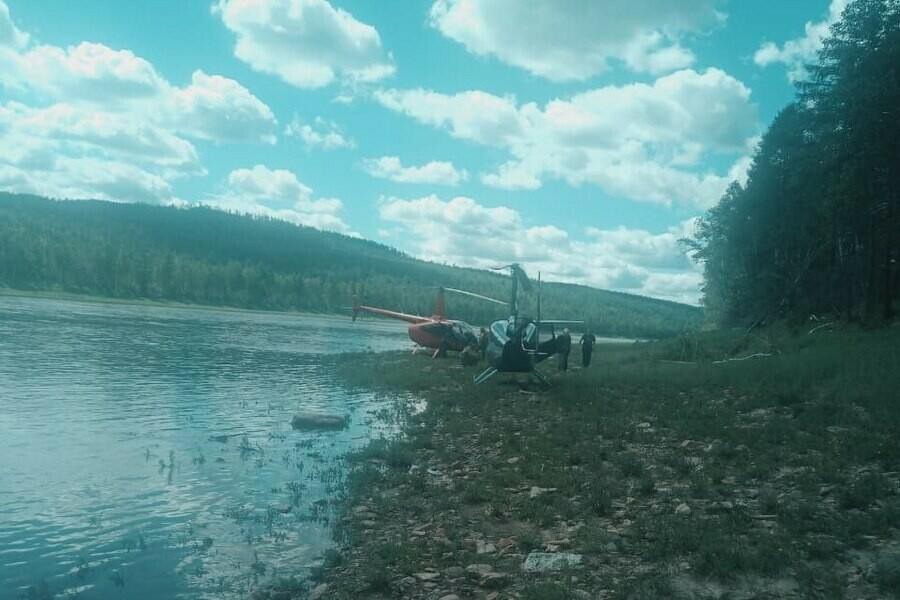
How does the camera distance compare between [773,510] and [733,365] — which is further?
[733,365]

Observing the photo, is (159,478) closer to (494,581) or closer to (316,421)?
(316,421)

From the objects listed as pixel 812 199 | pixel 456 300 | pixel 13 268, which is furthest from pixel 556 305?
pixel 812 199

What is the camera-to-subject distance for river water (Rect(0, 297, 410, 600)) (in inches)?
319

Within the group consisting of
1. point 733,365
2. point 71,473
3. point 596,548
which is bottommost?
point 71,473

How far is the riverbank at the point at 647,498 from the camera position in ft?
21.6

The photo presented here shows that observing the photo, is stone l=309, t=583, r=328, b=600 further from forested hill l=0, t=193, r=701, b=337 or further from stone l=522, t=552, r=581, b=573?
forested hill l=0, t=193, r=701, b=337

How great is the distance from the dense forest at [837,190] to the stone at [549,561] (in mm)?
24404

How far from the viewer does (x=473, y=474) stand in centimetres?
1203

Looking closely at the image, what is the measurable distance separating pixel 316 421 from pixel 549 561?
11.8 metres

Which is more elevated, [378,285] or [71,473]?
[378,285]

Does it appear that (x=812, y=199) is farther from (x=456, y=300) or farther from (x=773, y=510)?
(x=456, y=300)

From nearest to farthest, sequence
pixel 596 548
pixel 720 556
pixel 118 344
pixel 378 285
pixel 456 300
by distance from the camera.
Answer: pixel 720 556, pixel 596 548, pixel 118 344, pixel 456 300, pixel 378 285

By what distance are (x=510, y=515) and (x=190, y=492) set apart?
234 inches

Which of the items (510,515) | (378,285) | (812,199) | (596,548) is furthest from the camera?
(378,285)
